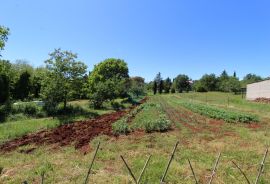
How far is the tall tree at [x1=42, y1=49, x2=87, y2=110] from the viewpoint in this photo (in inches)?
835

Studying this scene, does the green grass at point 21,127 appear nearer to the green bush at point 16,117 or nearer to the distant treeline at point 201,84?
the green bush at point 16,117

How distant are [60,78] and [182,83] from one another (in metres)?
72.1

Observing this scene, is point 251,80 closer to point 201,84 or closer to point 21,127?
point 201,84

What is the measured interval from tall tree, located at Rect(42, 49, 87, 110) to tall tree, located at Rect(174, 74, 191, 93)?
69650mm

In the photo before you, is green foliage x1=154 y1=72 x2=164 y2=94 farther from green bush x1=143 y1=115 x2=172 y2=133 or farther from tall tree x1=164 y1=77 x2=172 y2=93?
green bush x1=143 y1=115 x2=172 y2=133

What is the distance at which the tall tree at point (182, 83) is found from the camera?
295 feet

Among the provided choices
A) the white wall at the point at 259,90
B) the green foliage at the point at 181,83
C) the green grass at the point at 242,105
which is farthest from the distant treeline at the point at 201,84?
the green grass at the point at 242,105

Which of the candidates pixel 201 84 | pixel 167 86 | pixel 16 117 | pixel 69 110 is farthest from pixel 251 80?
pixel 16 117

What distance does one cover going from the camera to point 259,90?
4316 centimetres

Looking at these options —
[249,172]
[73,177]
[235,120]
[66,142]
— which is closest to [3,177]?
[73,177]

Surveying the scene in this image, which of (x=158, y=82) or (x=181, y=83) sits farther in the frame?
(x=158, y=82)

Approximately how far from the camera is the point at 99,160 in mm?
8211

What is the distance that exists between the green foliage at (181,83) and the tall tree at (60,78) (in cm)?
6964

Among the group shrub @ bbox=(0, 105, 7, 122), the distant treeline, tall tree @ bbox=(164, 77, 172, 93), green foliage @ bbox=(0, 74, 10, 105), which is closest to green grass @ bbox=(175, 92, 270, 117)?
shrub @ bbox=(0, 105, 7, 122)
